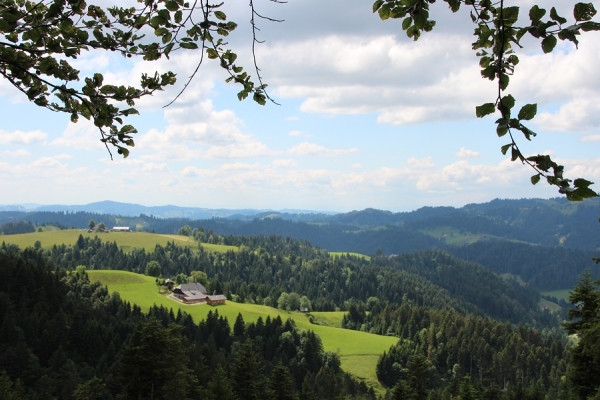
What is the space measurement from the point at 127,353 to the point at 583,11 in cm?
3501

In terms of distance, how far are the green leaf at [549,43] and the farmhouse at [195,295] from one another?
111835 millimetres

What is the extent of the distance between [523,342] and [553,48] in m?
104

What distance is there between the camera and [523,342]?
92.2 m

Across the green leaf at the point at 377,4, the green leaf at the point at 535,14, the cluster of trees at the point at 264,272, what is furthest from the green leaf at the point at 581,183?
the cluster of trees at the point at 264,272

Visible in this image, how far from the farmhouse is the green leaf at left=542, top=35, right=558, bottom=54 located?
112 meters

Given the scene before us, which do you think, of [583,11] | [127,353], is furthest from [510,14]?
[127,353]

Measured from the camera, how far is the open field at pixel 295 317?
88.8 m

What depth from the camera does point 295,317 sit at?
12412 centimetres

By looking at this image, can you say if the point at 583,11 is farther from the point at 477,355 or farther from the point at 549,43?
the point at 477,355

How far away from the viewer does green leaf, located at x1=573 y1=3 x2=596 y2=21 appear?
9.10 ft

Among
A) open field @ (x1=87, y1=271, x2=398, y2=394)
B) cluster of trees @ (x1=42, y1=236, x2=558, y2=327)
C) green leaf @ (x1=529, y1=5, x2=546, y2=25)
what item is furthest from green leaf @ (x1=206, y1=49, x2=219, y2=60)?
cluster of trees @ (x1=42, y1=236, x2=558, y2=327)

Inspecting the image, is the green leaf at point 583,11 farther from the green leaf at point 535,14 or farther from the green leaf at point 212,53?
the green leaf at point 212,53

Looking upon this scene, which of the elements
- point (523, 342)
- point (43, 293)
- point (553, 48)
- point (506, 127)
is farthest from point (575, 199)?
point (523, 342)

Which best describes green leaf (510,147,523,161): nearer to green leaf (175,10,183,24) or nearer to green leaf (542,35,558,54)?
green leaf (542,35,558,54)
